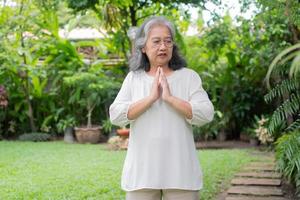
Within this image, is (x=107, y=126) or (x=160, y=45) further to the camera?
(x=107, y=126)

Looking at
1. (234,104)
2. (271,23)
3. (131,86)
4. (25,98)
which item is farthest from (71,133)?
(131,86)

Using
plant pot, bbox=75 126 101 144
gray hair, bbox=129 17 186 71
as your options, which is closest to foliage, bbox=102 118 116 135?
plant pot, bbox=75 126 101 144

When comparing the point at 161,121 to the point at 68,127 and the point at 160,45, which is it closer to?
the point at 160,45

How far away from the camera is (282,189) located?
4.54 m

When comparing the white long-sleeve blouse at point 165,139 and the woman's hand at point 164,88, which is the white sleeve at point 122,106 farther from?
the woman's hand at point 164,88

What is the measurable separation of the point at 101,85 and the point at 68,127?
114 cm

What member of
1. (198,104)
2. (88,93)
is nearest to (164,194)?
(198,104)

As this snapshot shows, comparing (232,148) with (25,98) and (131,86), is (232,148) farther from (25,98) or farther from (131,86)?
(131,86)

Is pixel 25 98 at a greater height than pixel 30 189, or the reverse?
pixel 25 98

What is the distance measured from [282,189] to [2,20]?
5956mm

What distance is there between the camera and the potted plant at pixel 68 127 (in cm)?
888

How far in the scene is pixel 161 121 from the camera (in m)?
2.09

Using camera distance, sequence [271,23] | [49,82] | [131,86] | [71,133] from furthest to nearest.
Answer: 1. [49,82]
2. [71,133]
3. [271,23]
4. [131,86]

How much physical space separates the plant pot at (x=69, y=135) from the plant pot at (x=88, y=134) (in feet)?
0.71
